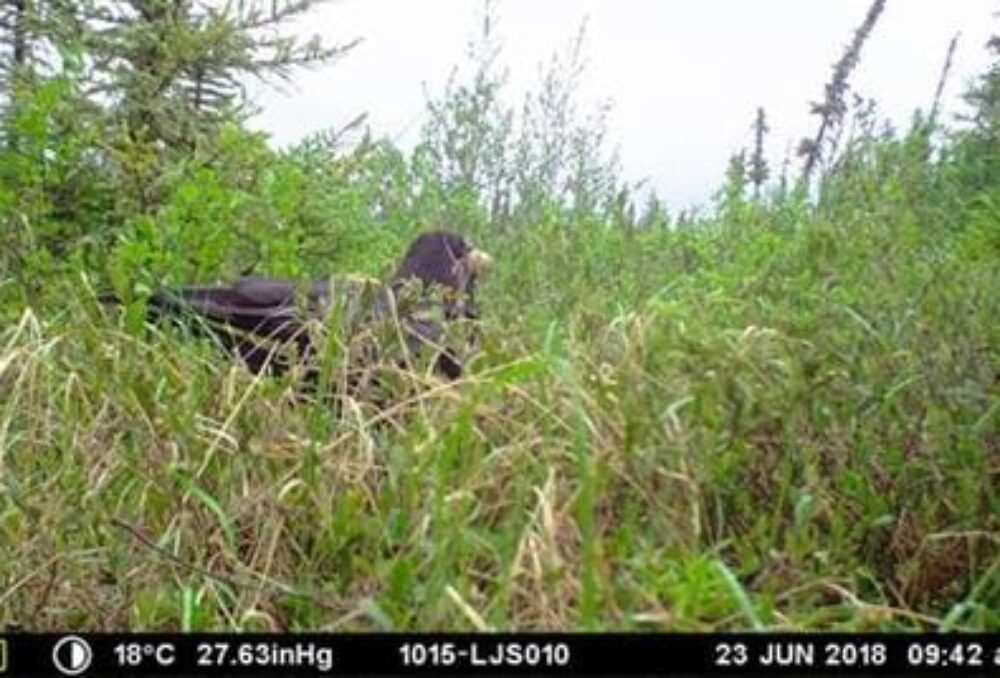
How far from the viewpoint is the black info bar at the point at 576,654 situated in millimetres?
2369

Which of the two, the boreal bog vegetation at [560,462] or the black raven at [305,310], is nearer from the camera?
the boreal bog vegetation at [560,462]

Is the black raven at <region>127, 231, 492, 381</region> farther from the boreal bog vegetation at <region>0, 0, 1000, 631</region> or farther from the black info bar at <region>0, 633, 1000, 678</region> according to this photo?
the black info bar at <region>0, 633, 1000, 678</region>

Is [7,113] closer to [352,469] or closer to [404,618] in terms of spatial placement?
[352,469]

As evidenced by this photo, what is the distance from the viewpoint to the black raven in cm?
358

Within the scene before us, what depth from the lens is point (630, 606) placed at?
7.67ft

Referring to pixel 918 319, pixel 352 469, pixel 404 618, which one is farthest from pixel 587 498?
pixel 918 319

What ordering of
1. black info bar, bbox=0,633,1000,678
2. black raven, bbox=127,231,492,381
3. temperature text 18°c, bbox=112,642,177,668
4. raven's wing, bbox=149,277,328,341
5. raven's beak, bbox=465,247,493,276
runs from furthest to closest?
1. raven's beak, bbox=465,247,493,276
2. raven's wing, bbox=149,277,328,341
3. black raven, bbox=127,231,492,381
4. temperature text 18°c, bbox=112,642,177,668
5. black info bar, bbox=0,633,1000,678

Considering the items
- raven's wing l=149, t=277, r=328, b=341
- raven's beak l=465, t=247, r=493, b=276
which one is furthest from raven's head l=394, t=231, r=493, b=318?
raven's wing l=149, t=277, r=328, b=341

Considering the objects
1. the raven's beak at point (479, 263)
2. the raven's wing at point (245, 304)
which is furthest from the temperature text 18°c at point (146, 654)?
the raven's beak at point (479, 263)

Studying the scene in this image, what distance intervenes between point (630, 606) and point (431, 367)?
1.26 metres

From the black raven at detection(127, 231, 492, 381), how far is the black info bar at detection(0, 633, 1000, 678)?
100cm

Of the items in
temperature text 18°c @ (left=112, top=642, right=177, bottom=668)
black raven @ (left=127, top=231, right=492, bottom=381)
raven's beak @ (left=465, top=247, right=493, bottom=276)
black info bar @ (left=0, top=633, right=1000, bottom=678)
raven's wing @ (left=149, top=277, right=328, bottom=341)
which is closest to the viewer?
black info bar @ (left=0, top=633, right=1000, bottom=678)

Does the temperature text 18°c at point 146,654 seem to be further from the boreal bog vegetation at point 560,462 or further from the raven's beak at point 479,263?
the raven's beak at point 479,263

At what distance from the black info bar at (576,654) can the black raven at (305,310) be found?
100 cm
